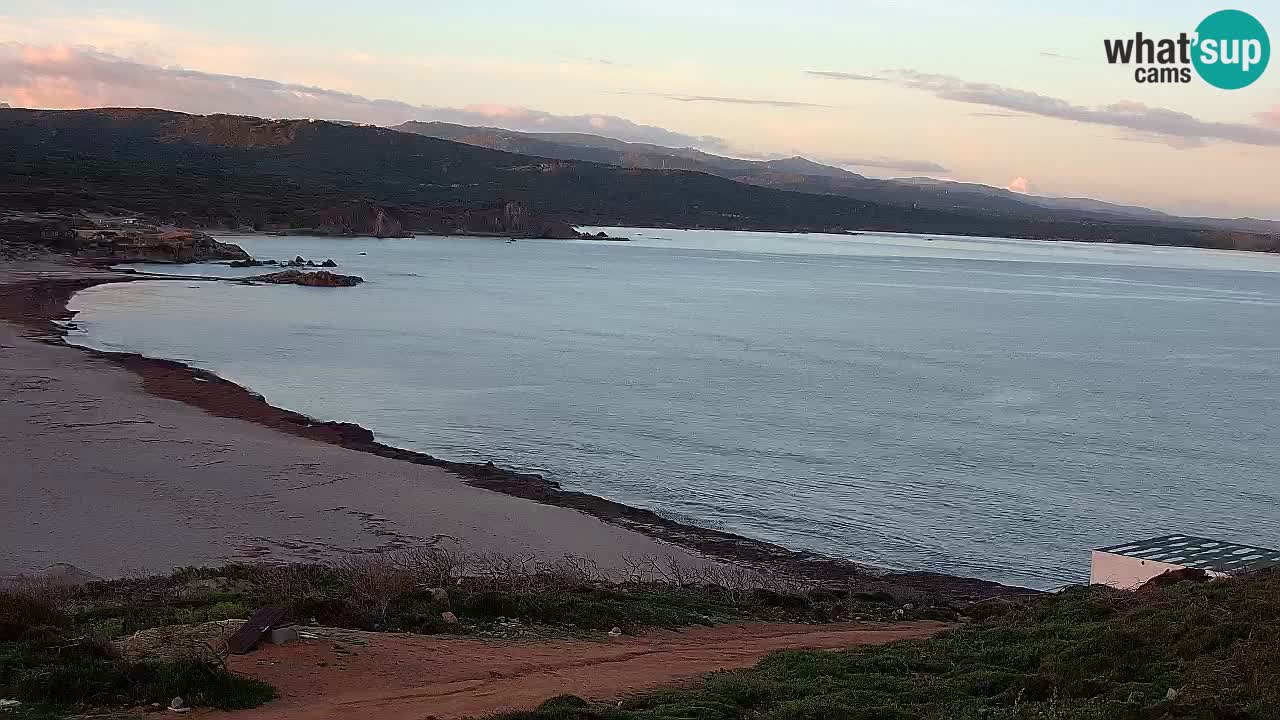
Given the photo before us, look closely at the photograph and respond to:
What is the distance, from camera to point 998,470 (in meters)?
25.1

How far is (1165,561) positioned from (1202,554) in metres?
0.90

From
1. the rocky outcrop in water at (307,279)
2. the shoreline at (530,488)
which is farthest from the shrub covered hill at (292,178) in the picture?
the shoreline at (530,488)

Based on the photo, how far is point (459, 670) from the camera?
31.5 feet

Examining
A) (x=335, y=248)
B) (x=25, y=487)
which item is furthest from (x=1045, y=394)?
(x=335, y=248)

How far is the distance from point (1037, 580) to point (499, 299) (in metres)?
51.9

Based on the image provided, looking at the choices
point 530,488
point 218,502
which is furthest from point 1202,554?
point 218,502

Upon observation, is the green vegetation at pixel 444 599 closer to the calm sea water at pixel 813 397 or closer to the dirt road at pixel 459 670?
the dirt road at pixel 459 670

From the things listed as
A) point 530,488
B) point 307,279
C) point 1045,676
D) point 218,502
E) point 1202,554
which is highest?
point 307,279

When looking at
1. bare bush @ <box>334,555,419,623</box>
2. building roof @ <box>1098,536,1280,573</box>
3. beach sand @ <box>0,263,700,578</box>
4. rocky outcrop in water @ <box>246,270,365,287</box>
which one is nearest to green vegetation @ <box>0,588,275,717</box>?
bare bush @ <box>334,555,419,623</box>

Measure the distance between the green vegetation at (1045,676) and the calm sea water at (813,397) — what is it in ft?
24.5

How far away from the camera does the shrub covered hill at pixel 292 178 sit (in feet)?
358

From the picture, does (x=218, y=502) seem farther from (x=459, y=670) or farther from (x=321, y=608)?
(x=459, y=670)

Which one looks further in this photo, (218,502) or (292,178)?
(292,178)

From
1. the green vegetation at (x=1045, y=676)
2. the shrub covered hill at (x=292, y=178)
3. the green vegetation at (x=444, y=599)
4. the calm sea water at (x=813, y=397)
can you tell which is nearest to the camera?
the green vegetation at (x=1045, y=676)
